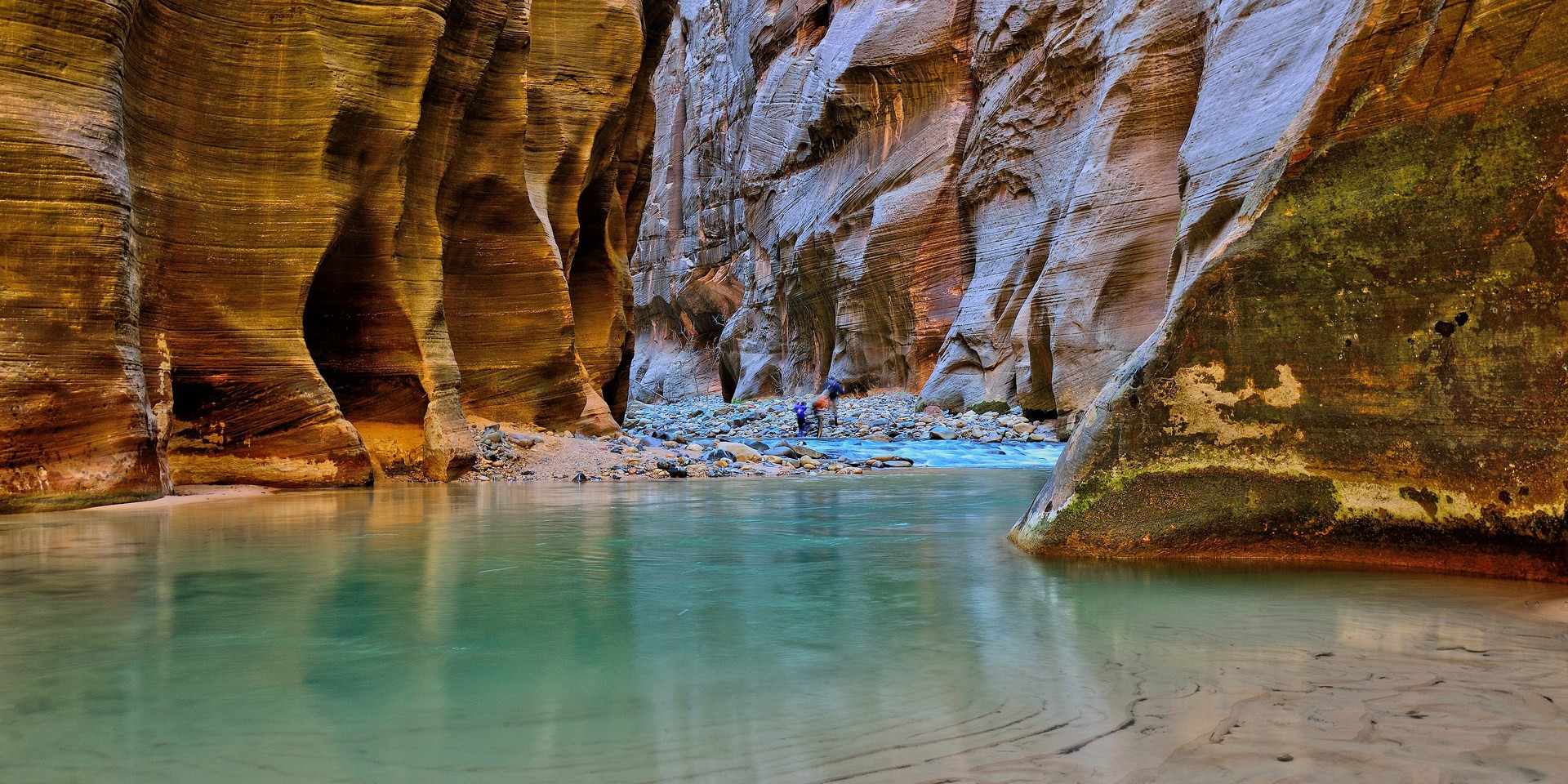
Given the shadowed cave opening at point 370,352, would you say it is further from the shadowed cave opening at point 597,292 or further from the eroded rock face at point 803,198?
the eroded rock face at point 803,198

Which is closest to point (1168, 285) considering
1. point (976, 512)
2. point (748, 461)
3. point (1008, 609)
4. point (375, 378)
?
point (748, 461)

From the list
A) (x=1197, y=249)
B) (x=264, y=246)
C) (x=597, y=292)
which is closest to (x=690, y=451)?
(x=597, y=292)

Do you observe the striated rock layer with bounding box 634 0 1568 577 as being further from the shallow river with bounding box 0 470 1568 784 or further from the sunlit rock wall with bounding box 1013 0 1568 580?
the shallow river with bounding box 0 470 1568 784

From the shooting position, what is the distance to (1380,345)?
3994 mm

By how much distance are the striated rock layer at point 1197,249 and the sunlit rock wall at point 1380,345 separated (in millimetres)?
10

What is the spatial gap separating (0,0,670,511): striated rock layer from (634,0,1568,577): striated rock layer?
6690mm

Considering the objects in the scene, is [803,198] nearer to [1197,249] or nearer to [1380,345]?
[1197,249]

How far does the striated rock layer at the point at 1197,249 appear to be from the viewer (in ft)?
12.3

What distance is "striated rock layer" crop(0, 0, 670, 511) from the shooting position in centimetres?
676

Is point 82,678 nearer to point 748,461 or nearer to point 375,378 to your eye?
point 375,378

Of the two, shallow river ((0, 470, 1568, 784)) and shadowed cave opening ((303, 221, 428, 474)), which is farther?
shadowed cave opening ((303, 221, 428, 474))

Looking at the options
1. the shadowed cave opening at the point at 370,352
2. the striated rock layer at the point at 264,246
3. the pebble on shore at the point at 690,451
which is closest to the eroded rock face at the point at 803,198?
the pebble on shore at the point at 690,451

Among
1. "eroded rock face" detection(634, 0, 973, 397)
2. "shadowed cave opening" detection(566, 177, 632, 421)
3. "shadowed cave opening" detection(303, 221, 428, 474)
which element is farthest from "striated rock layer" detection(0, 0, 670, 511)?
"eroded rock face" detection(634, 0, 973, 397)

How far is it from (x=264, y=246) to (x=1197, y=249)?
464 inches
